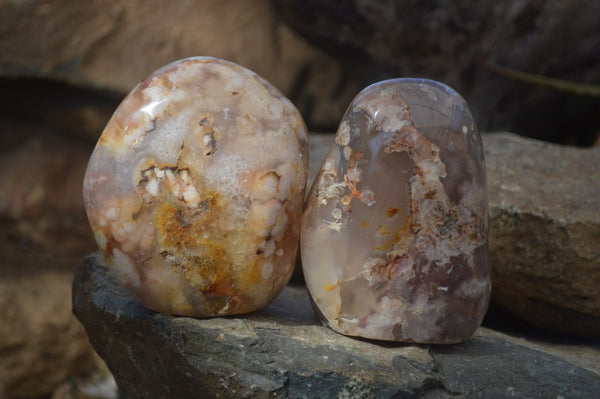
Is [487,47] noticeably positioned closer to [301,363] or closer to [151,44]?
[151,44]

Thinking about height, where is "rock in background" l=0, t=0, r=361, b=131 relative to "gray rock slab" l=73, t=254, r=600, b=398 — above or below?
above

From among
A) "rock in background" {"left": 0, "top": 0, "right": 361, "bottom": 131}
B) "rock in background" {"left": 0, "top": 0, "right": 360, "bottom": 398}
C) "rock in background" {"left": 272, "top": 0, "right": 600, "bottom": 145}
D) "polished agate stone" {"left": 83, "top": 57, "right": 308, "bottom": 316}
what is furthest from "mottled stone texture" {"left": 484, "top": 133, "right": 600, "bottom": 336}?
"rock in background" {"left": 0, "top": 0, "right": 360, "bottom": 398}

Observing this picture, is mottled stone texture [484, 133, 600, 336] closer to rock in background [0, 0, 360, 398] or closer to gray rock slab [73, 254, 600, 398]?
gray rock slab [73, 254, 600, 398]

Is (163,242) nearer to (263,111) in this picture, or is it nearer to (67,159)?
(263,111)

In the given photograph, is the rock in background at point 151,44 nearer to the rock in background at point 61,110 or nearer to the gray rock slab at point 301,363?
the rock in background at point 61,110

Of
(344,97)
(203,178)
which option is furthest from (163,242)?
(344,97)

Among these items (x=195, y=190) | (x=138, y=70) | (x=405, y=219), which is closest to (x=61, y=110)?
(x=138, y=70)

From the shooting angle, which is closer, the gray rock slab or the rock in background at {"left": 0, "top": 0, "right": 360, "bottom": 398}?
the gray rock slab

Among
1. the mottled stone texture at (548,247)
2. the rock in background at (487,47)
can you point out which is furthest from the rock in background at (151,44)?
the mottled stone texture at (548,247)
